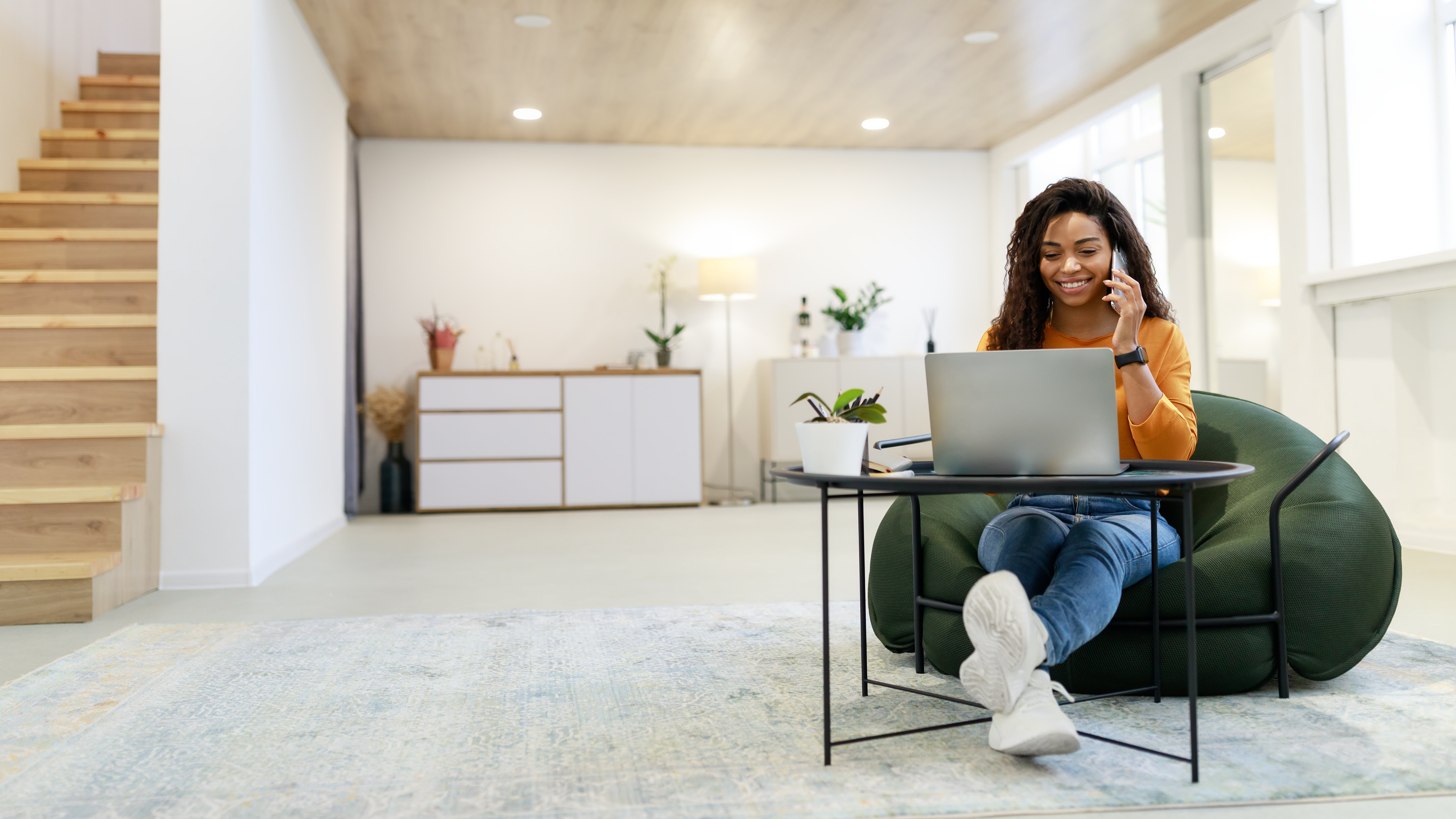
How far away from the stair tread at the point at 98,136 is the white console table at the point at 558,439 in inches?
74.1

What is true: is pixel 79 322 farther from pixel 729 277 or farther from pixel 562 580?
pixel 729 277

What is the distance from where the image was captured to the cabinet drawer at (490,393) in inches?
235

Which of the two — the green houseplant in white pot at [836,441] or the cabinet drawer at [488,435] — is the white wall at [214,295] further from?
the green houseplant in white pot at [836,441]

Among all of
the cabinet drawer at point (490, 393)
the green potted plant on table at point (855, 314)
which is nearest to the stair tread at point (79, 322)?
the cabinet drawer at point (490, 393)

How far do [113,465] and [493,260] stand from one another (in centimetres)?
346

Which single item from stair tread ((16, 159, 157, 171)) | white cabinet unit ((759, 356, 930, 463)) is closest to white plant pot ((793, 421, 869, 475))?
stair tread ((16, 159, 157, 171))

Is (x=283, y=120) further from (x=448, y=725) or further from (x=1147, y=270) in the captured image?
(x=1147, y=270)

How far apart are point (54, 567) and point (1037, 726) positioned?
2.76 m

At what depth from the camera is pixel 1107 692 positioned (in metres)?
1.86

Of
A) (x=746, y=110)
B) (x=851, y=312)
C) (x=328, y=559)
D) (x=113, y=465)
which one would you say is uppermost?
(x=746, y=110)

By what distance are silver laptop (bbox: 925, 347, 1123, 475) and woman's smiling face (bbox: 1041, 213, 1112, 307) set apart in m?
0.50

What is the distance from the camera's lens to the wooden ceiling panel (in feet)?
14.5

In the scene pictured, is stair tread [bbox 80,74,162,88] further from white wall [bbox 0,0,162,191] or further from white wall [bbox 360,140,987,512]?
white wall [bbox 360,140,987,512]

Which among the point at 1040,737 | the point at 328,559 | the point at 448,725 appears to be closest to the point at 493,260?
the point at 328,559
